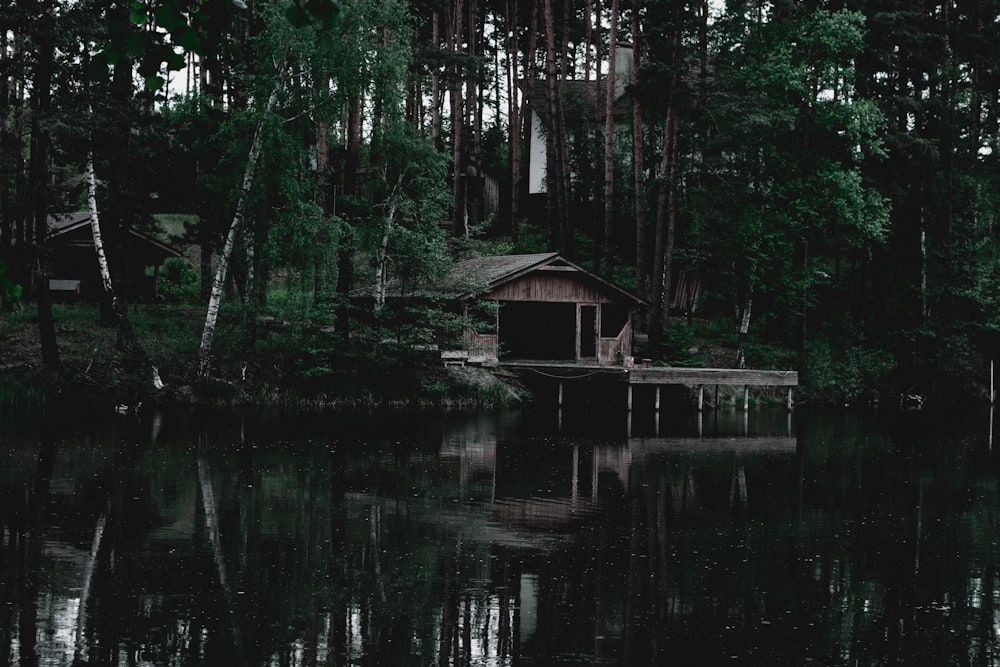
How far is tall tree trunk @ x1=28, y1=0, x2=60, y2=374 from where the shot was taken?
29.8 metres

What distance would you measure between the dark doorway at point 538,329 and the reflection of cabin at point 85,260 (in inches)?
476

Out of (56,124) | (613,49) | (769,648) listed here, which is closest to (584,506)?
(769,648)

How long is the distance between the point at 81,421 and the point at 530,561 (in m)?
17.0

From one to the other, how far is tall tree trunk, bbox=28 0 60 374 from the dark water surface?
3612mm

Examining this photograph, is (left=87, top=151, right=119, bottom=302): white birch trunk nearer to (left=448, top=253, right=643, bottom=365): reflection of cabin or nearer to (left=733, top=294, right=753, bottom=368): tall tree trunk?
(left=448, top=253, right=643, bottom=365): reflection of cabin

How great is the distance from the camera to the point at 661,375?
36.1 metres

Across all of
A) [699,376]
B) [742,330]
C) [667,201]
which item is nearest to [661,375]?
[699,376]

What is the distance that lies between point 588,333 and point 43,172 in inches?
811

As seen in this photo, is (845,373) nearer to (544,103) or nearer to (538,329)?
(538,329)

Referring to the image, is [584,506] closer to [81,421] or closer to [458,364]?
[81,421]

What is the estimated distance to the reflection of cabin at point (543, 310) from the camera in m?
37.4

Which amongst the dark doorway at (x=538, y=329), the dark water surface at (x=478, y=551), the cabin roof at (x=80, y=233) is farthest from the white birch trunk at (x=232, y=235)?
the dark doorway at (x=538, y=329)

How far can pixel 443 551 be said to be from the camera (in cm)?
1480

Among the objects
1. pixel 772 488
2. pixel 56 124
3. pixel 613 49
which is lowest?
pixel 772 488
